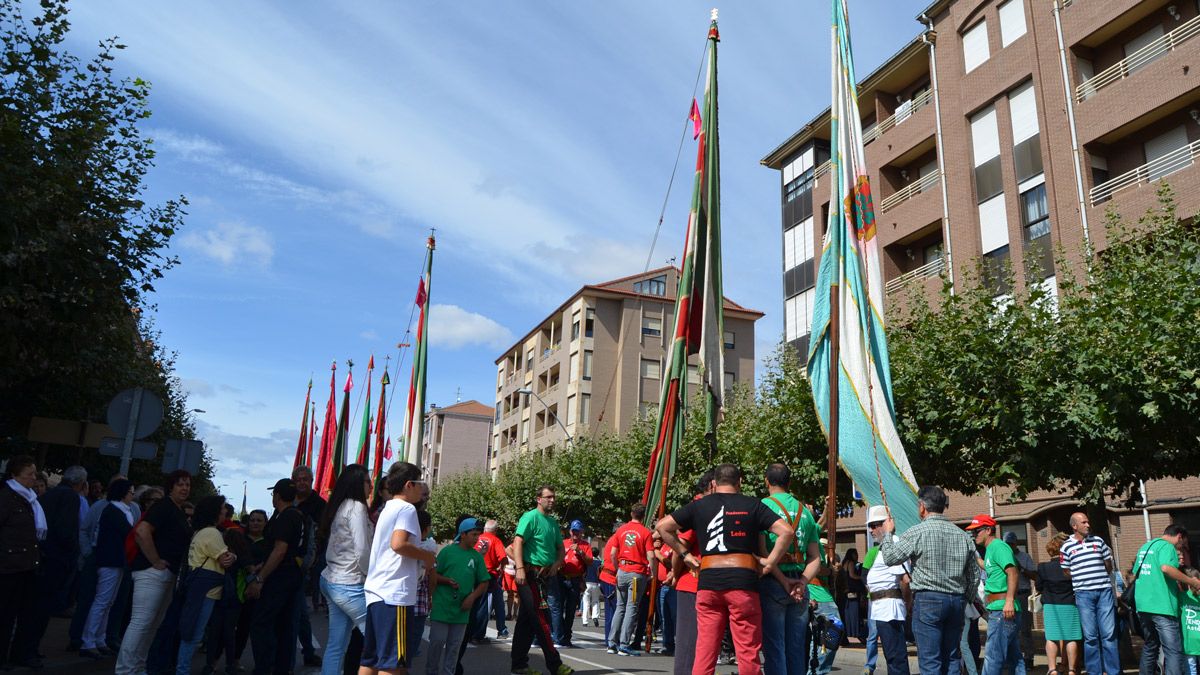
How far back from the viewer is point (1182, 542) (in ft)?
30.5

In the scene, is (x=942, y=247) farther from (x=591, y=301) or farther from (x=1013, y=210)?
(x=591, y=301)

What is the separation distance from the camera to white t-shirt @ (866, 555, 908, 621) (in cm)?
877

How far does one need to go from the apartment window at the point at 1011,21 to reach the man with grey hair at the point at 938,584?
24.0 m

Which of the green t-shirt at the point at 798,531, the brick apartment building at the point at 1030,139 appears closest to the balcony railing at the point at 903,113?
the brick apartment building at the point at 1030,139

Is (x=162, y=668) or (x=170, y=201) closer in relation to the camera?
(x=162, y=668)

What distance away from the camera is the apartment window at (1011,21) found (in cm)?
2712

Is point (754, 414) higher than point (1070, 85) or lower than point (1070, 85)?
lower

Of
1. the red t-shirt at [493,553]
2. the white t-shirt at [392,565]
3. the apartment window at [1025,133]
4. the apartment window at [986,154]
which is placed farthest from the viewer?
the apartment window at [986,154]

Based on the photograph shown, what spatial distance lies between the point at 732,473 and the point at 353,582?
2.62 metres

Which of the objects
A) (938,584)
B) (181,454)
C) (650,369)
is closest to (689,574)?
(938,584)

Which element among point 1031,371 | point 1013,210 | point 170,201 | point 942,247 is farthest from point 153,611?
point 942,247

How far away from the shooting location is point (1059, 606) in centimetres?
1096

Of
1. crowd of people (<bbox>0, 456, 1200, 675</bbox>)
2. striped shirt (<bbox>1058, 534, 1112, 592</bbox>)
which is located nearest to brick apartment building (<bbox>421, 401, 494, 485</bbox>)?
crowd of people (<bbox>0, 456, 1200, 675</bbox>)

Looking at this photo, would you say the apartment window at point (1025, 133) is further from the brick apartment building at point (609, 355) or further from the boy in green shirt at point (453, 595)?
the brick apartment building at point (609, 355)
